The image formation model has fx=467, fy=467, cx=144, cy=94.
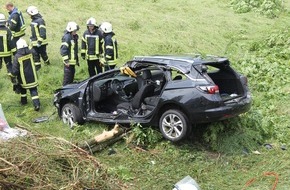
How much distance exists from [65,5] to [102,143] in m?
11.0

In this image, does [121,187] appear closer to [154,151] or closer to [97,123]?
[154,151]

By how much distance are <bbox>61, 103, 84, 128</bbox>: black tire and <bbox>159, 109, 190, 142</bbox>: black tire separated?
193 cm

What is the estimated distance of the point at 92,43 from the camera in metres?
11.1

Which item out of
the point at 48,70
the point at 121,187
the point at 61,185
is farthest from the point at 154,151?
the point at 48,70

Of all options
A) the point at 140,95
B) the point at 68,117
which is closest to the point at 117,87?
the point at 140,95

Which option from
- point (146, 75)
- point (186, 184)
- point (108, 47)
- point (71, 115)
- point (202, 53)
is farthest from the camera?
point (202, 53)

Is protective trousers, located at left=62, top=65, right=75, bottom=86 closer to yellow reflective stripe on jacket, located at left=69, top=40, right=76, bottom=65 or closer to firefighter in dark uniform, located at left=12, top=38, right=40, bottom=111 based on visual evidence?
yellow reflective stripe on jacket, located at left=69, top=40, right=76, bottom=65

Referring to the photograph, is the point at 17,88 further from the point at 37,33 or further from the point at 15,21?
the point at 15,21

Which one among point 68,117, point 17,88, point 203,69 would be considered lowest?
point 68,117

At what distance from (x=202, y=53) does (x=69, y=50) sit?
13.7 feet

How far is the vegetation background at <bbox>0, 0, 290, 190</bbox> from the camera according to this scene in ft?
23.6

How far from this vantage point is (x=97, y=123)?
884 cm

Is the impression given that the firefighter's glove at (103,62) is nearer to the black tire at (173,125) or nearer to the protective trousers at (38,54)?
the protective trousers at (38,54)

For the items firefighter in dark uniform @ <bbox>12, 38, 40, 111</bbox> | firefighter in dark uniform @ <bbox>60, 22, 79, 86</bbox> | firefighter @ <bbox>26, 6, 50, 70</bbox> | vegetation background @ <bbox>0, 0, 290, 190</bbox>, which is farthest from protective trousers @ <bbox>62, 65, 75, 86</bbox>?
firefighter @ <bbox>26, 6, 50, 70</bbox>
